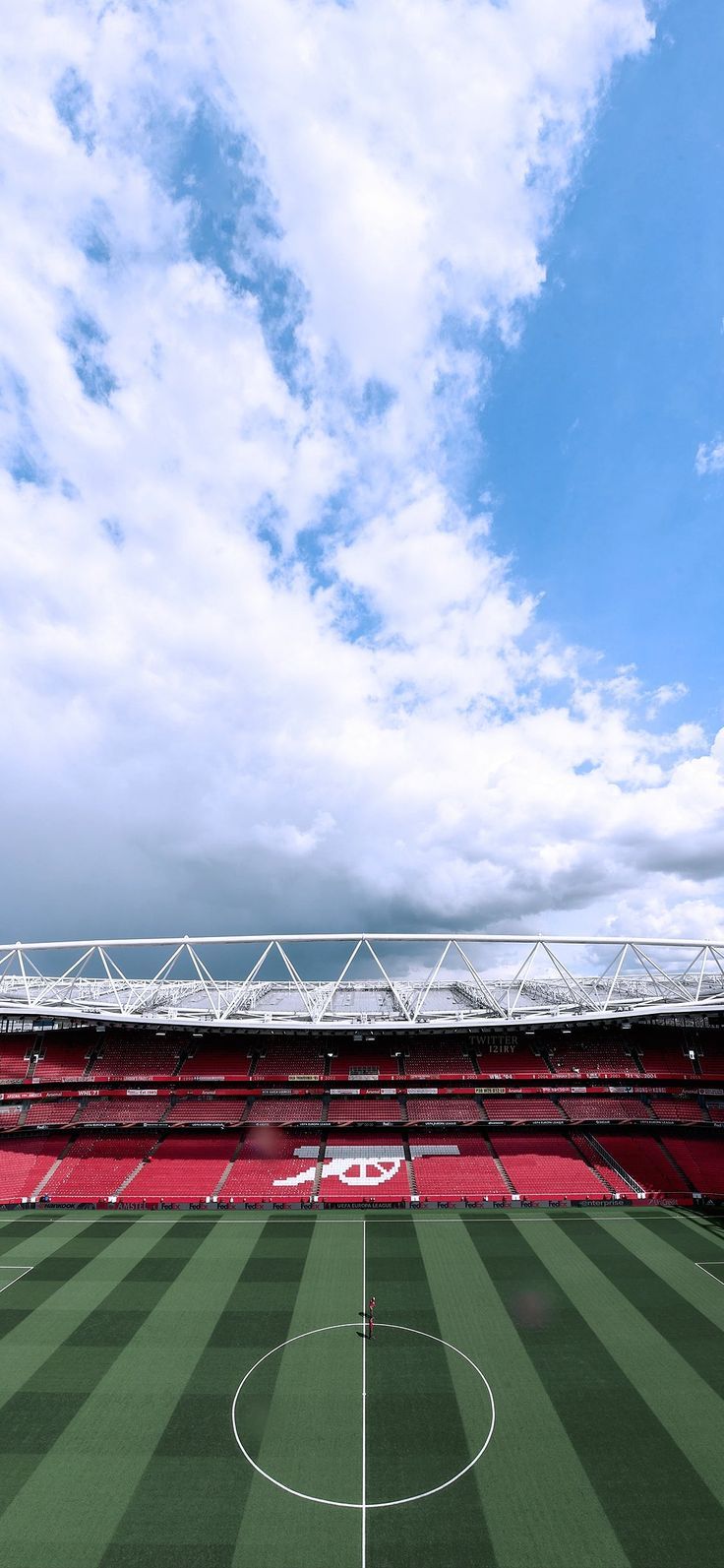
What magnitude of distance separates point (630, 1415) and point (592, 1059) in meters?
31.5

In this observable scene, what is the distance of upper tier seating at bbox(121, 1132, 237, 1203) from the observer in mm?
40062

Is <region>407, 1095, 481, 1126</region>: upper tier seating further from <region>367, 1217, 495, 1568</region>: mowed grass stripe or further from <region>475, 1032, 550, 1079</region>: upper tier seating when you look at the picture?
<region>367, 1217, 495, 1568</region>: mowed grass stripe

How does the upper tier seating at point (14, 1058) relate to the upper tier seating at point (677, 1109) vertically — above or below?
above

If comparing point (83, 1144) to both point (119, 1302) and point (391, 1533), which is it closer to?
point (119, 1302)

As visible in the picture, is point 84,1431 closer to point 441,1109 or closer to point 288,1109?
point 288,1109

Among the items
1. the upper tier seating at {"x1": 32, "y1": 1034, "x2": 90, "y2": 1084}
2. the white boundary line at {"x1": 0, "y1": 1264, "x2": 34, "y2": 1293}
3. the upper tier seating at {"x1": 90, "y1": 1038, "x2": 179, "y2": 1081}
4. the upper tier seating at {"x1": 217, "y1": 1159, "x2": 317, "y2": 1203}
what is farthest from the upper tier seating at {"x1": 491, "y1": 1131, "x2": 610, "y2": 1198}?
the upper tier seating at {"x1": 32, "y1": 1034, "x2": 90, "y2": 1084}

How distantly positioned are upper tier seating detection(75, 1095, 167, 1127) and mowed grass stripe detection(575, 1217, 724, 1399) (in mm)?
30556

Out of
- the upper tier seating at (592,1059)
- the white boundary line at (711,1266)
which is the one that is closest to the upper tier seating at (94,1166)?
the upper tier seating at (592,1059)

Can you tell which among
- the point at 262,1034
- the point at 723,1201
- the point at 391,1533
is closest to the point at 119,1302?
the point at 391,1533

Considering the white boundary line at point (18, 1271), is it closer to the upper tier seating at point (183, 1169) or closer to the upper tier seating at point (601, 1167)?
the upper tier seating at point (183, 1169)

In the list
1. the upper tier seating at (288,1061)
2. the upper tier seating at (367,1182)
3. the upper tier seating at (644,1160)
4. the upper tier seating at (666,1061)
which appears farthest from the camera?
the upper tier seating at (288,1061)

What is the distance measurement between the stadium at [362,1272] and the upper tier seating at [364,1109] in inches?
9.8

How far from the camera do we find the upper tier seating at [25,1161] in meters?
41.2

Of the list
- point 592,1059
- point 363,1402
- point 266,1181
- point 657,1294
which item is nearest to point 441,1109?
point 592,1059
